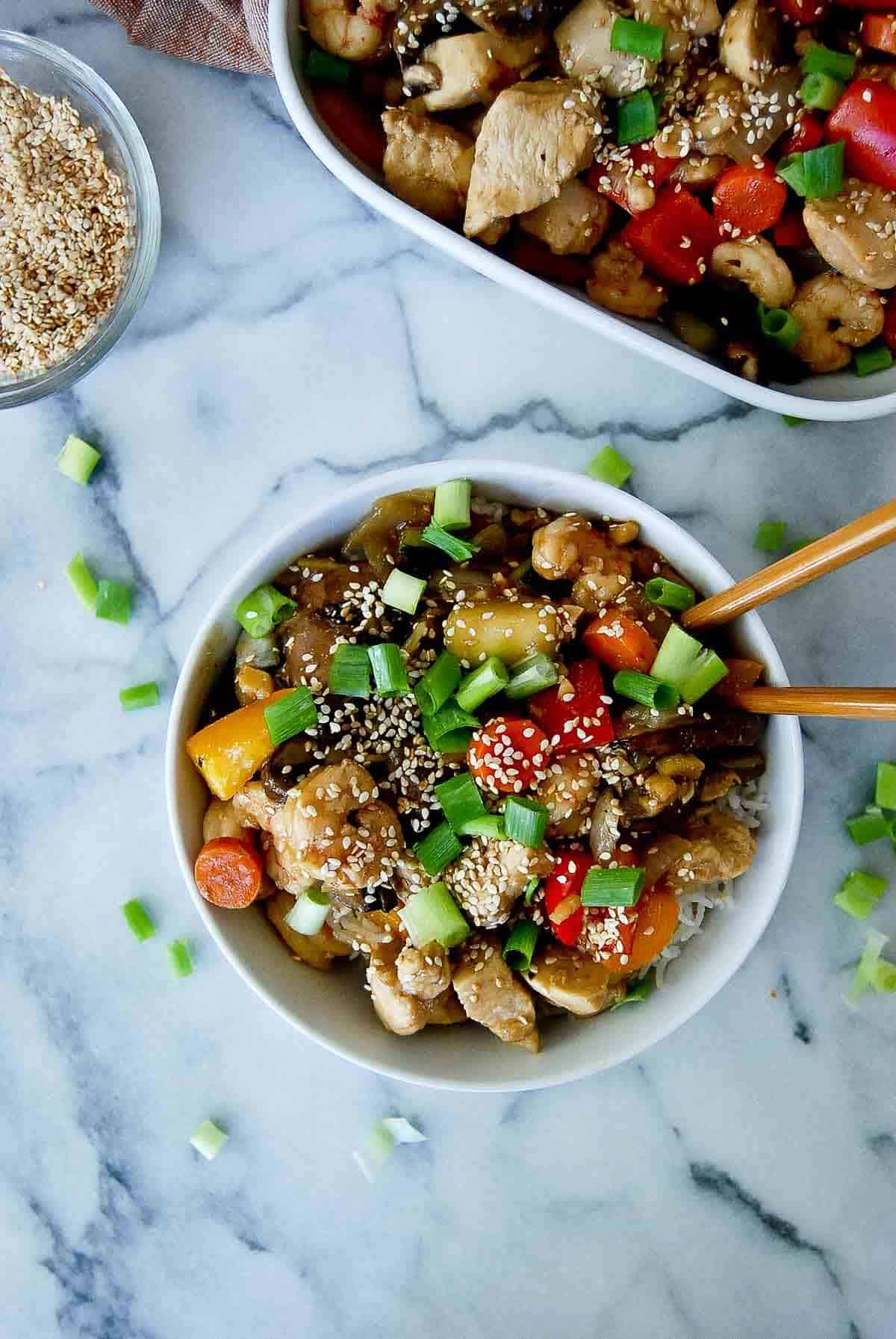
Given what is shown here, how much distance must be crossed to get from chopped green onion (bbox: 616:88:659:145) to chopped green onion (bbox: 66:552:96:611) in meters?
1.25

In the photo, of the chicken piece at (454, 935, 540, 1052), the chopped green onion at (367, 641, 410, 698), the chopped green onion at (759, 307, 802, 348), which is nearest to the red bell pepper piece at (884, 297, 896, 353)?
the chopped green onion at (759, 307, 802, 348)

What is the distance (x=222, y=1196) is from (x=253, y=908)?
0.71 meters

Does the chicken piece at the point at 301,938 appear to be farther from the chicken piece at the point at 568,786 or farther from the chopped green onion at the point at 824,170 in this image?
the chopped green onion at the point at 824,170

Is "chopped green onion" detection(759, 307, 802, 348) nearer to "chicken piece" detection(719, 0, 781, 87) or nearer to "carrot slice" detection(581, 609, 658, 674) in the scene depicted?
"chicken piece" detection(719, 0, 781, 87)

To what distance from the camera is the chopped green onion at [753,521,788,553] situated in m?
2.18

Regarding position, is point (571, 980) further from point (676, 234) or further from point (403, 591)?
point (676, 234)

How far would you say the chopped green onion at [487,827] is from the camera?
72.4 inches

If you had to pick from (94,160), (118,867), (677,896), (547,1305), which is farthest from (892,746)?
(94,160)

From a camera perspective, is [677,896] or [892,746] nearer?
[677,896]

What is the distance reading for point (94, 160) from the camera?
217 cm

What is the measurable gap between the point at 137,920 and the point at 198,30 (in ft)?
5.50

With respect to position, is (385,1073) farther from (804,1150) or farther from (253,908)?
(804,1150)

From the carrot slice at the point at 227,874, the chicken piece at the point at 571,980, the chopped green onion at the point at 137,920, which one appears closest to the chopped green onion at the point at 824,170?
the chicken piece at the point at 571,980

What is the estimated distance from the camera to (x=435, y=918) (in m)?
1.89
